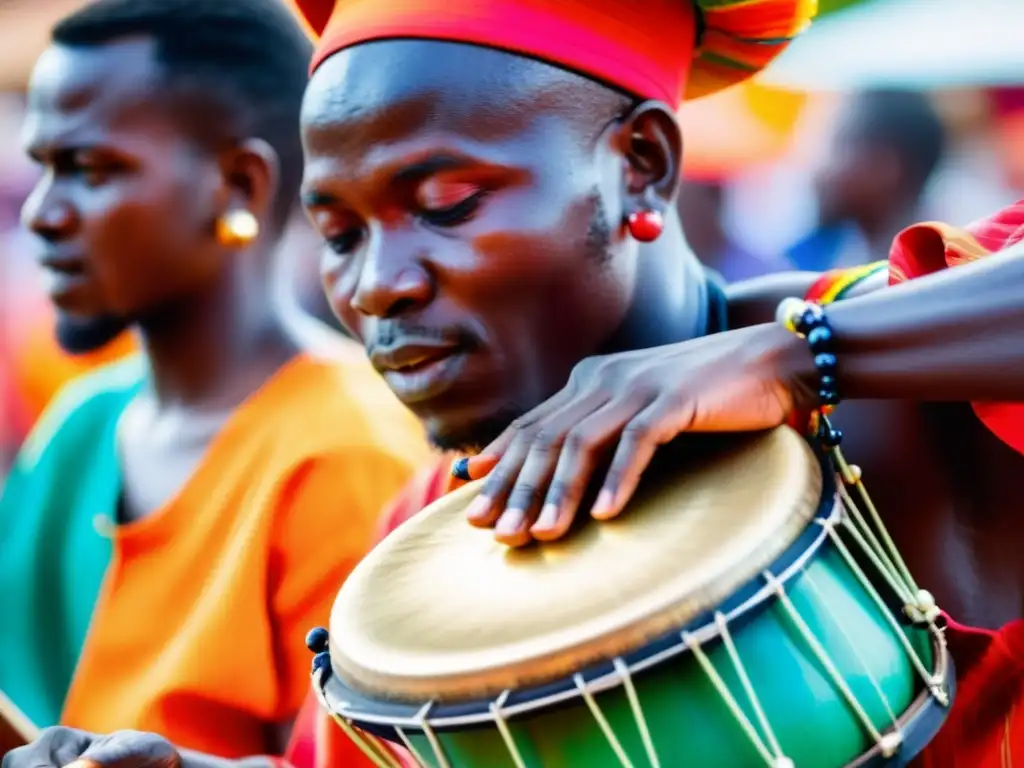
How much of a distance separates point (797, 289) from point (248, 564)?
1040 mm

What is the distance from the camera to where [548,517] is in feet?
3.92

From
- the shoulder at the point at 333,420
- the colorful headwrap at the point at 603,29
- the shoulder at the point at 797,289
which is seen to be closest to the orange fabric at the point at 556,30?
the colorful headwrap at the point at 603,29

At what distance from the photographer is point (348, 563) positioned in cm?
220

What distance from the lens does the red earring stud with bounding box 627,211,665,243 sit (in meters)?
1.62

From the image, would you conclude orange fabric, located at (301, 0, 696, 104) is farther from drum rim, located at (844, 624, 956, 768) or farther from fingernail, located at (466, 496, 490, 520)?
drum rim, located at (844, 624, 956, 768)

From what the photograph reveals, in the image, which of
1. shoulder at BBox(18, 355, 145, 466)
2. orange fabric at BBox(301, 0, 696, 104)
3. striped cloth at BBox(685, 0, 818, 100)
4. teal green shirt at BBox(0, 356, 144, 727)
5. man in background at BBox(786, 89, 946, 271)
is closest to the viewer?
orange fabric at BBox(301, 0, 696, 104)

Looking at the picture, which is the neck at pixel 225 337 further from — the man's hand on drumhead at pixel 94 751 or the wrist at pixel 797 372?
the wrist at pixel 797 372

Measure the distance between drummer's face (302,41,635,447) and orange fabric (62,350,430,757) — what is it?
713 mm

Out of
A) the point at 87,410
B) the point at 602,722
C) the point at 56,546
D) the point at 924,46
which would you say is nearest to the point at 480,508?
the point at 602,722

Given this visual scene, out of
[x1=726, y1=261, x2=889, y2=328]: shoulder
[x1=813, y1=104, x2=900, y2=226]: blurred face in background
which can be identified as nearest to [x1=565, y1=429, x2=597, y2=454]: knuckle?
[x1=726, y1=261, x2=889, y2=328]: shoulder

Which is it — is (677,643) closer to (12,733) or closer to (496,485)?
(496,485)

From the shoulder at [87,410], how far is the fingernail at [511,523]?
1916 mm

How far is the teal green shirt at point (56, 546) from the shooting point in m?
2.64

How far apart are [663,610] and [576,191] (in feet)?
2.09
